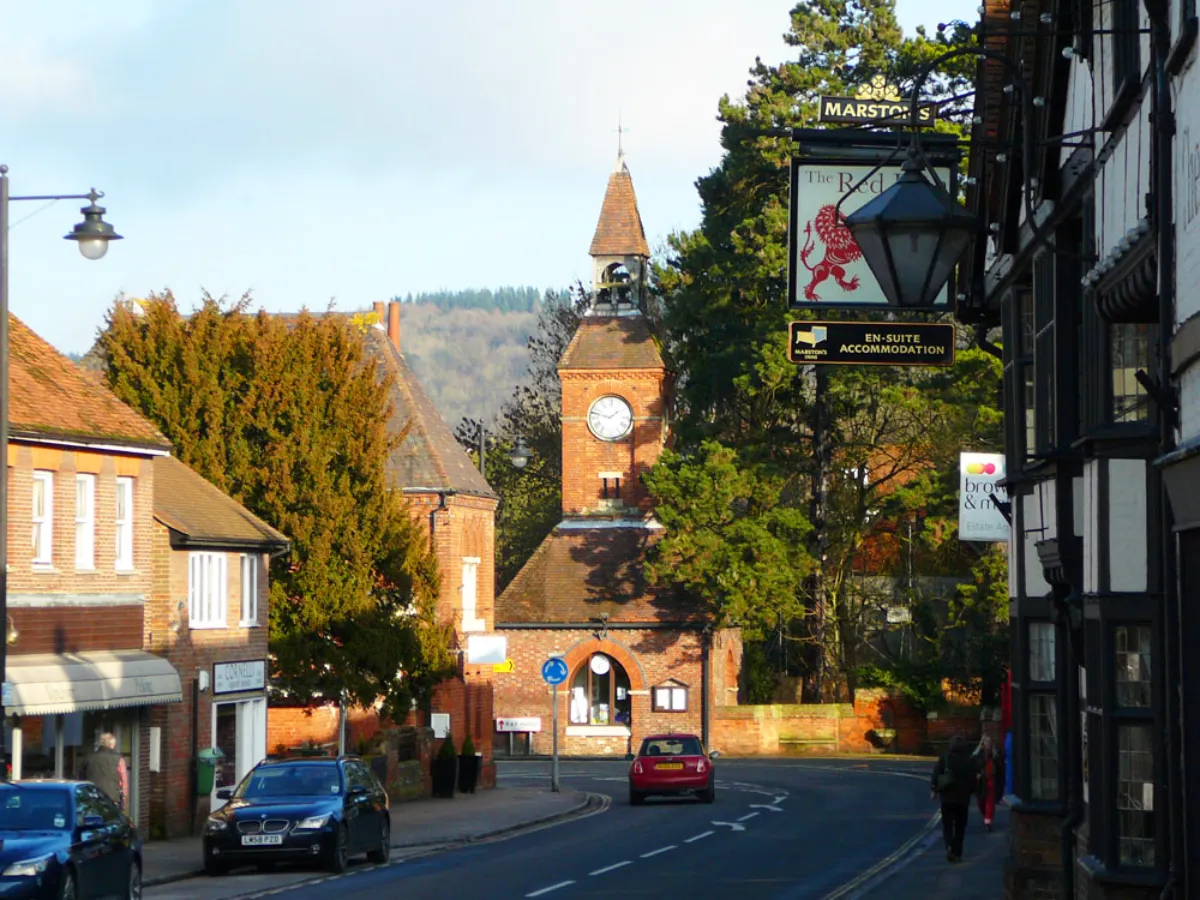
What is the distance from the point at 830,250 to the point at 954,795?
10.5 m

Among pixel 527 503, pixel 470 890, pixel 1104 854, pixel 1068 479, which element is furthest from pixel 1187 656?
pixel 527 503

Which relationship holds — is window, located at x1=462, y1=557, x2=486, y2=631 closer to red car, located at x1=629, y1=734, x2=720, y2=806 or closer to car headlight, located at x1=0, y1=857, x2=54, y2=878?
red car, located at x1=629, y1=734, x2=720, y2=806

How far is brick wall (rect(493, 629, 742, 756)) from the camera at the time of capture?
207ft

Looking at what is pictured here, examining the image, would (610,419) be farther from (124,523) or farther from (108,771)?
(108,771)

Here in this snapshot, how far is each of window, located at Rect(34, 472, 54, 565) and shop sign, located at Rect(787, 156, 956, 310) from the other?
1477 centimetres

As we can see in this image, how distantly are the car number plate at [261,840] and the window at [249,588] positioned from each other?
1053cm

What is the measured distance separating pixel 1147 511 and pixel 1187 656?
204 cm

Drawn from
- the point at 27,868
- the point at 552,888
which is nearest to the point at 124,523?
the point at 552,888

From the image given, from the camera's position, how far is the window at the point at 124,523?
3041 centimetres

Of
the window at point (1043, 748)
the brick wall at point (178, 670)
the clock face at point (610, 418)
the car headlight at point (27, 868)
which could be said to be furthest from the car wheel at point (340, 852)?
the clock face at point (610, 418)

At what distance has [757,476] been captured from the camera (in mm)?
59219

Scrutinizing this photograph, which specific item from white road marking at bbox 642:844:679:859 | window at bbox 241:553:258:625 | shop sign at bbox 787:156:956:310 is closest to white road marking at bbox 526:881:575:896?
white road marking at bbox 642:844:679:859

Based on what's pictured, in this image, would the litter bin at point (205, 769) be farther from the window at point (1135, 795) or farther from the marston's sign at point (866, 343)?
the window at point (1135, 795)

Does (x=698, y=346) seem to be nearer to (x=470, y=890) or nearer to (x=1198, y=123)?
(x=470, y=890)
